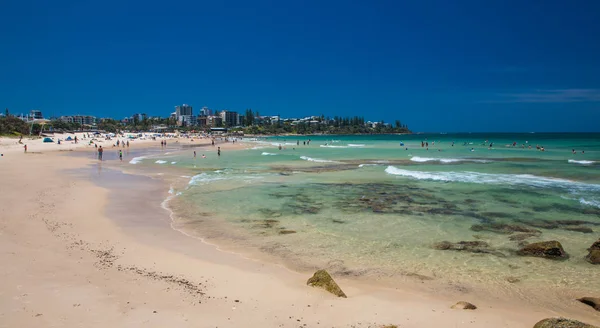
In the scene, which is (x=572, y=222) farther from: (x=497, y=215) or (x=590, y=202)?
(x=590, y=202)

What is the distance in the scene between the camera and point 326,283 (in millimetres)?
6953

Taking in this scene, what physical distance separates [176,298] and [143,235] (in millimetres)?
5293

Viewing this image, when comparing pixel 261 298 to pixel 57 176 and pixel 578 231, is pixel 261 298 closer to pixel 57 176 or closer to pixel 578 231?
pixel 578 231

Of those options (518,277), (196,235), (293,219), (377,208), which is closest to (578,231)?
(518,277)

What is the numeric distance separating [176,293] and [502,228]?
10486 millimetres

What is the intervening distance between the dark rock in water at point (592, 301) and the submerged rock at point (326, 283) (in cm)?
447

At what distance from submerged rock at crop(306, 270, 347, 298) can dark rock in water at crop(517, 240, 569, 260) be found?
18.7 ft

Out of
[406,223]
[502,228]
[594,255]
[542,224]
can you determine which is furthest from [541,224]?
[406,223]

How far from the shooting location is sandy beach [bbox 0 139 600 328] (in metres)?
5.48

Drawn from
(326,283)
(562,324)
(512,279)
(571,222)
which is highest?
(562,324)

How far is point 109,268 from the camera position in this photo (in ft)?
24.8

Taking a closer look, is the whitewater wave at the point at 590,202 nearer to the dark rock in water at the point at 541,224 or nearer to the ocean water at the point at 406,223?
the ocean water at the point at 406,223

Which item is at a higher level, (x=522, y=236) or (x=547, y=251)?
(x=547, y=251)

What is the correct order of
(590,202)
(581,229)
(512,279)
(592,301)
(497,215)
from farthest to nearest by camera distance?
(590,202) → (497,215) → (581,229) → (512,279) → (592,301)
